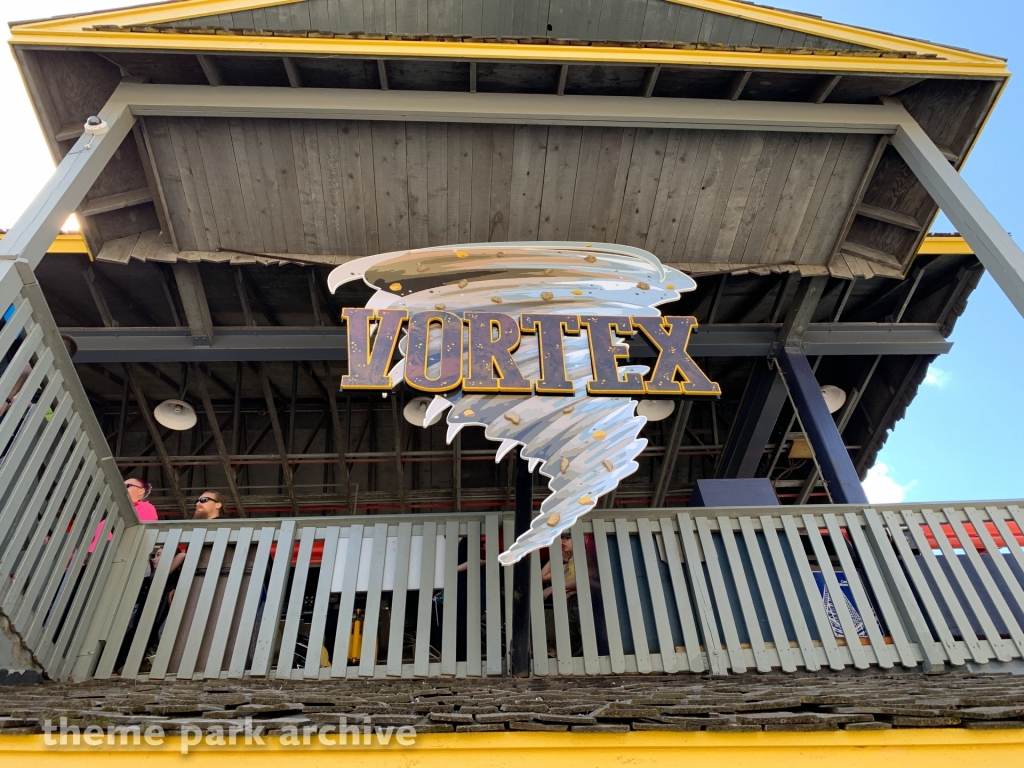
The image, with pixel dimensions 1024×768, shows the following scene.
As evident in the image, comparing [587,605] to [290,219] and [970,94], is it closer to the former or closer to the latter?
[290,219]

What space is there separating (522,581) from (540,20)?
703 centimetres

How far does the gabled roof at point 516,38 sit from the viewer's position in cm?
540

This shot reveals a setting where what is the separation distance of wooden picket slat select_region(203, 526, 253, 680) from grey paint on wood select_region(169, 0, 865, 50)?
5463 millimetres

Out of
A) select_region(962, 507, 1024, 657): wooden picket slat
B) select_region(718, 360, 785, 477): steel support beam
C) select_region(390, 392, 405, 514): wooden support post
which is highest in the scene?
select_region(962, 507, 1024, 657): wooden picket slat

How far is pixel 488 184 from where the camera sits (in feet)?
21.4

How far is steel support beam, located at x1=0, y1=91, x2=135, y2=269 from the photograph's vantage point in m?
4.49

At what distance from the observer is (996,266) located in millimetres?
5113

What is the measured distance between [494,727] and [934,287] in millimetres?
7986

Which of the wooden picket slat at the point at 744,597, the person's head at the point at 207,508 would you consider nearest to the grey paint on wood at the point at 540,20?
the person's head at the point at 207,508

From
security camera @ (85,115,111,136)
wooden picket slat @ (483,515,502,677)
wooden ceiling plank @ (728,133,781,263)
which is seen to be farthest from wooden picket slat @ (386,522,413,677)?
wooden ceiling plank @ (728,133,781,263)

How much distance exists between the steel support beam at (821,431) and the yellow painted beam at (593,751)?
4291 mm

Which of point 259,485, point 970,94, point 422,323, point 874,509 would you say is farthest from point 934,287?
point 259,485

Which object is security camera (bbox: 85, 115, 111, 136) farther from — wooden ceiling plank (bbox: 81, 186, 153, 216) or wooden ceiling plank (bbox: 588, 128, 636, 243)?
wooden ceiling plank (bbox: 588, 128, 636, 243)

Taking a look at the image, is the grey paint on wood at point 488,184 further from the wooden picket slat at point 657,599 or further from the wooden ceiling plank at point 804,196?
the wooden picket slat at point 657,599
